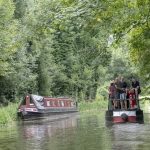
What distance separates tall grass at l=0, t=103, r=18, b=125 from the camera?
90.3 feet

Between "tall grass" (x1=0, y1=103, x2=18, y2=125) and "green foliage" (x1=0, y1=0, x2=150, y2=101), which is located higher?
"green foliage" (x1=0, y1=0, x2=150, y2=101)

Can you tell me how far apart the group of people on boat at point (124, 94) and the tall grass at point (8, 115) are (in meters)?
6.17

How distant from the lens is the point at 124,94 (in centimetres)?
2578

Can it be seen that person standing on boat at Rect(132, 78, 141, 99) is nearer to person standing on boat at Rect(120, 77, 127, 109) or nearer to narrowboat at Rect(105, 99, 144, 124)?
person standing on boat at Rect(120, 77, 127, 109)

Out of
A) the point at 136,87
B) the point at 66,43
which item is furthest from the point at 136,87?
the point at 66,43

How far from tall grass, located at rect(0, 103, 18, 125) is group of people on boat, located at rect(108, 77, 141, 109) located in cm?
617

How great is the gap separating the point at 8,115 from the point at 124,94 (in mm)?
7601

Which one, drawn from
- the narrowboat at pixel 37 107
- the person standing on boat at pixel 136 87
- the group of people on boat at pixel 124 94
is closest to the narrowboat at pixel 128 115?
the group of people on boat at pixel 124 94

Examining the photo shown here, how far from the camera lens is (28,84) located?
127 feet

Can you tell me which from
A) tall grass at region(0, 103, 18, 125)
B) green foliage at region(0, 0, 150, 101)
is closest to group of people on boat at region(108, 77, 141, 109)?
green foliage at region(0, 0, 150, 101)

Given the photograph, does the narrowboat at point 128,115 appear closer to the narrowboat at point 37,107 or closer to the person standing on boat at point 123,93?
the person standing on boat at point 123,93

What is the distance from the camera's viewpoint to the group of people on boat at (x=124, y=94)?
25609 mm

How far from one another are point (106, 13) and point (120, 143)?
461cm

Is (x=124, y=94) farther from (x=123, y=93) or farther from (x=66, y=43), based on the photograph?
(x=66, y=43)
